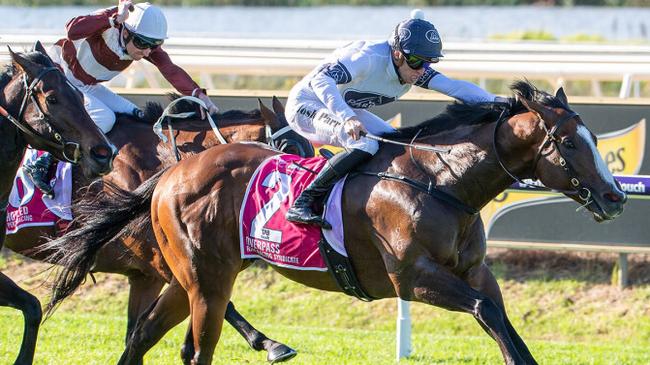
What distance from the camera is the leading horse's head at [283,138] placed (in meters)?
6.60

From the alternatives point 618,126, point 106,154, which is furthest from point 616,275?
point 106,154

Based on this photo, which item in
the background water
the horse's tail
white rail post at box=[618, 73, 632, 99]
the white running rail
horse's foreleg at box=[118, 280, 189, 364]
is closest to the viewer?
horse's foreleg at box=[118, 280, 189, 364]

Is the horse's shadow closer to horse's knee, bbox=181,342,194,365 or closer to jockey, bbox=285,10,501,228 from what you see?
jockey, bbox=285,10,501,228

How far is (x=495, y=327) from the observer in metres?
4.90

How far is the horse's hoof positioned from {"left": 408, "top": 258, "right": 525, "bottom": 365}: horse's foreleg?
60.0 inches

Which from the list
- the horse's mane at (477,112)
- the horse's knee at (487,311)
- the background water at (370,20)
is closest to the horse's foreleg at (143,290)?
the horse's mane at (477,112)

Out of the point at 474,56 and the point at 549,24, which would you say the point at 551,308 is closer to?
the point at 474,56

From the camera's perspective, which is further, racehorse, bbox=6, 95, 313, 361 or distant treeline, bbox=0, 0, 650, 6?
distant treeline, bbox=0, 0, 650, 6

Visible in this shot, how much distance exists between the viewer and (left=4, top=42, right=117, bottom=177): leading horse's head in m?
5.44

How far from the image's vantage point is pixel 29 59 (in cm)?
564

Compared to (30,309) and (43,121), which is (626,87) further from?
(43,121)

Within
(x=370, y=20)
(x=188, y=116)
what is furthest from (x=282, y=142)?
(x=370, y=20)

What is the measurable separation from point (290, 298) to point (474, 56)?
10.5ft

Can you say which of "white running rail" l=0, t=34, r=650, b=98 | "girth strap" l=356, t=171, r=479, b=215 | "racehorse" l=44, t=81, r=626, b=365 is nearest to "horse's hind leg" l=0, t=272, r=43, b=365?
"racehorse" l=44, t=81, r=626, b=365
